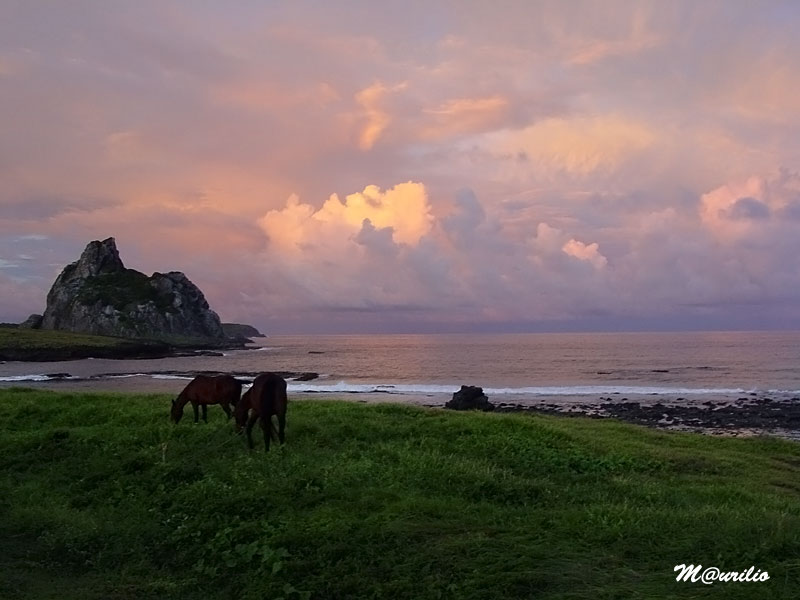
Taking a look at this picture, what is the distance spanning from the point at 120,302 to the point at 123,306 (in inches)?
53.8

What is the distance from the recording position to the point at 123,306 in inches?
6280

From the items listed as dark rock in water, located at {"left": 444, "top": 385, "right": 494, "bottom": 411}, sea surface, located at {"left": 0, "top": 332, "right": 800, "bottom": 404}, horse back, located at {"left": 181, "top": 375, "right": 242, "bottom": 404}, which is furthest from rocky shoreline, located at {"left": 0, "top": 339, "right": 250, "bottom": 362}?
horse back, located at {"left": 181, "top": 375, "right": 242, "bottom": 404}

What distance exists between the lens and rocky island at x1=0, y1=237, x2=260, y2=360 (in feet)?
509

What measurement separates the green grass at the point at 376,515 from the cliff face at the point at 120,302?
5984 inches

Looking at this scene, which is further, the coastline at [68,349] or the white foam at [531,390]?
the coastline at [68,349]

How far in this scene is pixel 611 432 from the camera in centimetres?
1958

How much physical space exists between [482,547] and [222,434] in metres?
7.70

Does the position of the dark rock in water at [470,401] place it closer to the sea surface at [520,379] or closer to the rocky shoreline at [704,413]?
the rocky shoreline at [704,413]

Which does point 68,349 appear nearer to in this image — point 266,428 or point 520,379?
point 520,379

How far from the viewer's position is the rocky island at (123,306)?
155000 mm

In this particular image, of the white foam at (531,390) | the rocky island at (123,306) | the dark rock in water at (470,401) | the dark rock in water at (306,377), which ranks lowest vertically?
the dark rock in water at (306,377)

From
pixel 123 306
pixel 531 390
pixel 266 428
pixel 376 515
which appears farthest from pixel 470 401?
pixel 123 306

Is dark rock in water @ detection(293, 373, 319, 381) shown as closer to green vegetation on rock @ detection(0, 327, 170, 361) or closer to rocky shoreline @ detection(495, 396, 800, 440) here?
Answer: rocky shoreline @ detection(495, 396, 800, 440)

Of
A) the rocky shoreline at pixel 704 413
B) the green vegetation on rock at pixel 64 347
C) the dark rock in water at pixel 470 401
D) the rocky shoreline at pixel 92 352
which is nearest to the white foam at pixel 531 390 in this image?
the rocky shoreline at pixel 704 413
